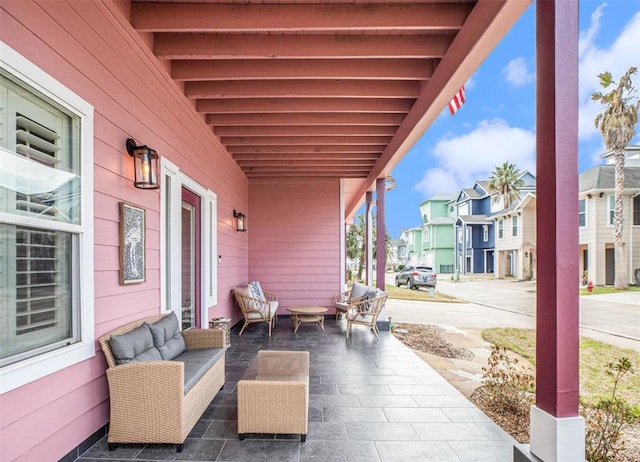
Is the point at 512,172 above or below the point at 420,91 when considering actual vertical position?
above

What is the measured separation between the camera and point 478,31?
8.08 ft

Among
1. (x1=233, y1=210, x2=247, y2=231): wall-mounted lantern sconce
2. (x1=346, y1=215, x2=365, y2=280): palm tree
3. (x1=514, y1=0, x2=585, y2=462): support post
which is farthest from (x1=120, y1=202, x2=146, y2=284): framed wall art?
(x1=346, y1=215, x2=365, y2=280): palm tree

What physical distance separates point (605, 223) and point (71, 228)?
18.4 metres

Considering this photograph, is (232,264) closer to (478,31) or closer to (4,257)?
(4,257)

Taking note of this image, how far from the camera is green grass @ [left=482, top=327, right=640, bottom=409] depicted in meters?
3.81

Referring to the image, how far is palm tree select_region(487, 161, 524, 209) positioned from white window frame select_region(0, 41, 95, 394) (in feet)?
77.5

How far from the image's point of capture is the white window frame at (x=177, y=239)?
349cm

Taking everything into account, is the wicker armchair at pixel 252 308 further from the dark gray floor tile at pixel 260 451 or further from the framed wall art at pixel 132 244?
the dark gray floor tile at pixel 260 451

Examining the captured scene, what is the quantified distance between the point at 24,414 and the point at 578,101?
11.2 feet

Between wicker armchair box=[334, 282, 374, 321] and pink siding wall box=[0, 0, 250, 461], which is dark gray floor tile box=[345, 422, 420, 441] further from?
wicker armchair box=[334, 282, 374, 321]

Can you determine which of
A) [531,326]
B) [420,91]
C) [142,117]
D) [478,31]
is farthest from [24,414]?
[531,326]

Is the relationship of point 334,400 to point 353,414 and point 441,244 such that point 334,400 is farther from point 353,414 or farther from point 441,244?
point 441,244

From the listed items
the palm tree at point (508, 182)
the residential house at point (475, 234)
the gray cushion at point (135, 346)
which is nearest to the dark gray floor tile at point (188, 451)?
the gray cushion at point (135, 346)

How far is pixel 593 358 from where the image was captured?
491cm
